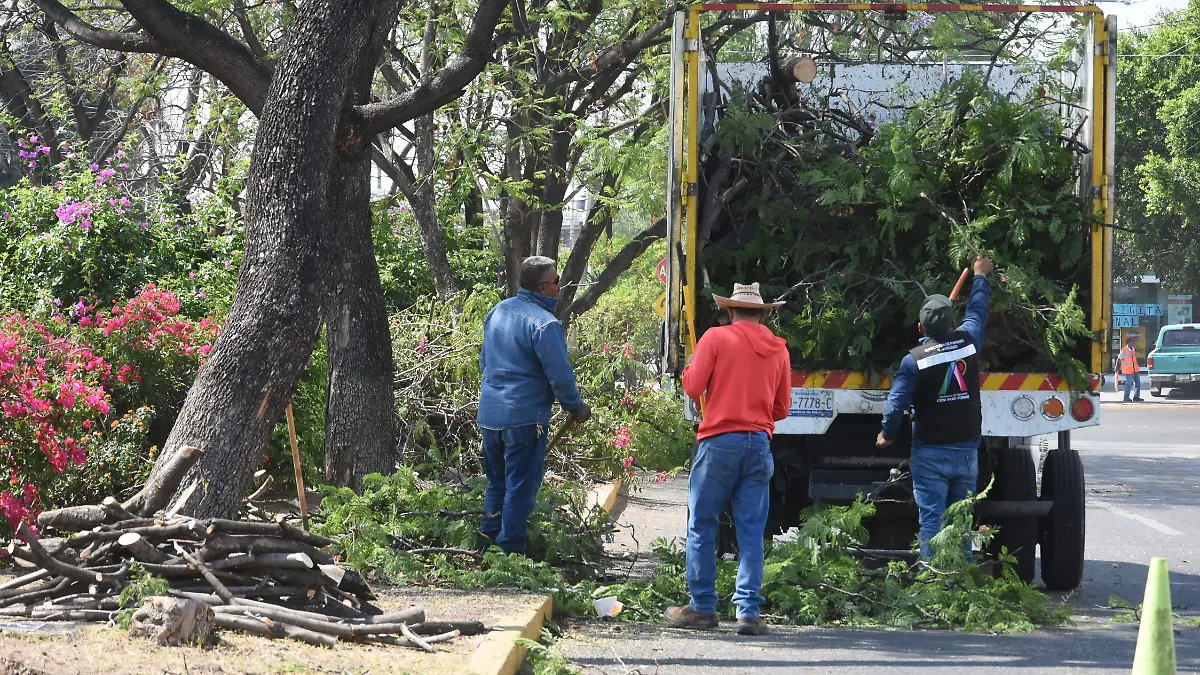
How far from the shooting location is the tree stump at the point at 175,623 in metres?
4.99

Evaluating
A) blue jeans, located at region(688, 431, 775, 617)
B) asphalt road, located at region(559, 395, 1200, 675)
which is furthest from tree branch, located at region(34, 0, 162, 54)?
blue jeans, located at region(688, 431, 775, 617)

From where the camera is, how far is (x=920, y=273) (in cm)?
798

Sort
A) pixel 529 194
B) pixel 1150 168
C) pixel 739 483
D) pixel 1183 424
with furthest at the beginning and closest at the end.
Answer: pixel 1150 168 < pixel 1183 424 < pixel 529 194 < pixel 739 483

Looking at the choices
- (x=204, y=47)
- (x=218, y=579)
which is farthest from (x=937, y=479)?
(x=204, y=47)

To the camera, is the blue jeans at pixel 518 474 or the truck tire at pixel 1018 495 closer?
the blue jeans at pixel 518 474

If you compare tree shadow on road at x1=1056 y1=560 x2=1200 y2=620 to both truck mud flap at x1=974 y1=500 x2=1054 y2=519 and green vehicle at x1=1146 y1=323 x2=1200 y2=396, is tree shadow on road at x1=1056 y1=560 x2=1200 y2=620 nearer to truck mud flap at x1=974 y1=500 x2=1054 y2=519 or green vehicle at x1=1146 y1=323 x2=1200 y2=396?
truck mud flap at x1=974 y1=500 x2=1054 y2=519

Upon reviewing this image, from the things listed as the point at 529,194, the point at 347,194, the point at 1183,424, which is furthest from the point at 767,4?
the point at 1183,424

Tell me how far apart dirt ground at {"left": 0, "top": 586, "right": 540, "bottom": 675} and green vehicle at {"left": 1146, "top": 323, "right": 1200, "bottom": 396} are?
103ft

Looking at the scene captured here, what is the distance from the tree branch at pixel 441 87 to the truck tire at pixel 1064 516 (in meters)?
4.06

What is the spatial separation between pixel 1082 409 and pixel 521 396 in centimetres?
300

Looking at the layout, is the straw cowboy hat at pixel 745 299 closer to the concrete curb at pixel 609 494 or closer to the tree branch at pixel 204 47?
the tree branch at pixel 204 47

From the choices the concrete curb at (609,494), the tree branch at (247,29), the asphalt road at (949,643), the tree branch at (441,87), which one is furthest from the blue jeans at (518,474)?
the tree branch at (247,29)

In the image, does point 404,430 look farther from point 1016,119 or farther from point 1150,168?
point 1150,168

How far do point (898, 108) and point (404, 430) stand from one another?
5119 mm
